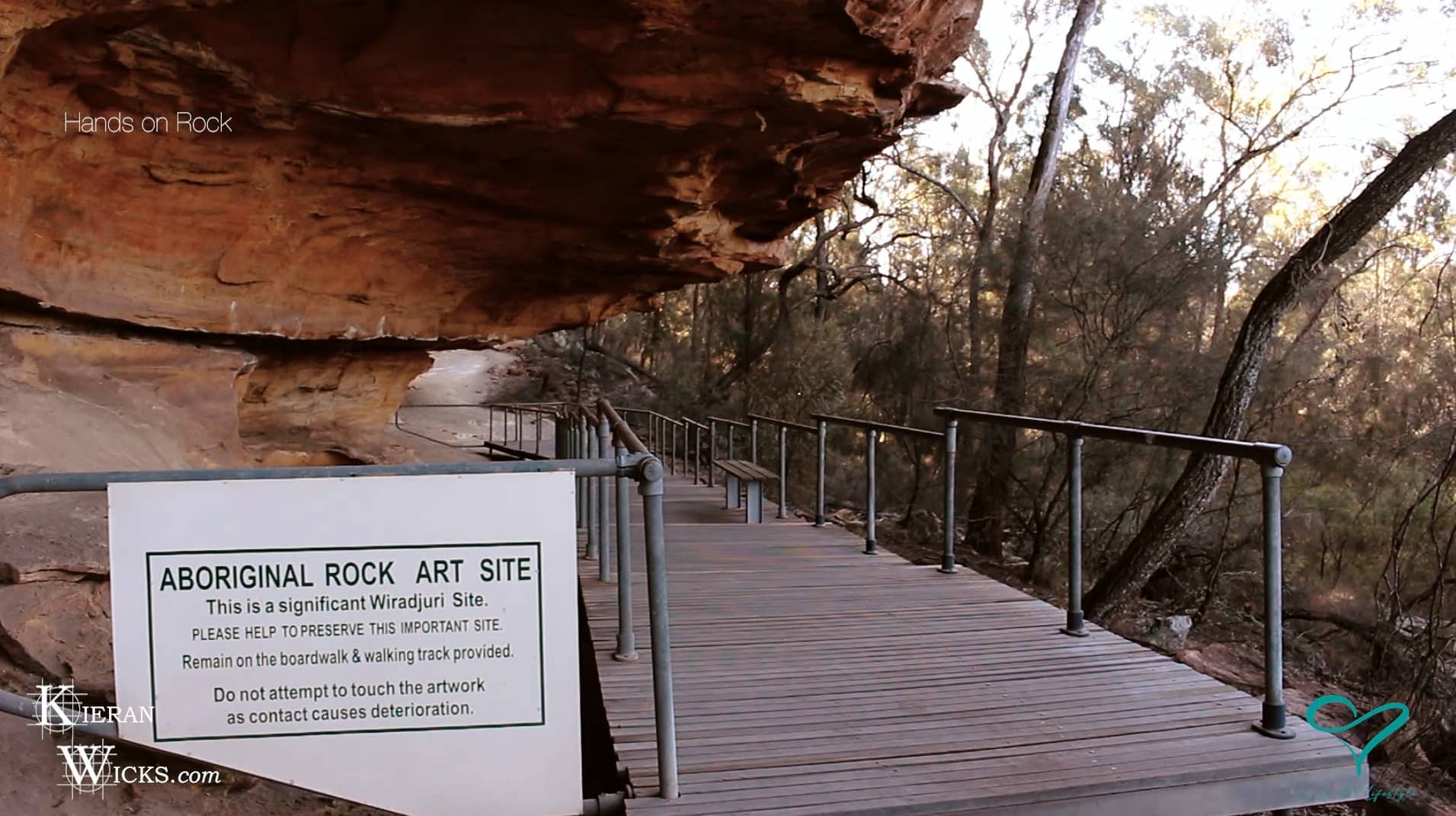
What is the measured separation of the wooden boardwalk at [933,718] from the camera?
3.05 m

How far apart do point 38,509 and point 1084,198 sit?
1325 cm

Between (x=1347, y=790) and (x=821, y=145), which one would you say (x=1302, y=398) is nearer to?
(x=821, y=145)

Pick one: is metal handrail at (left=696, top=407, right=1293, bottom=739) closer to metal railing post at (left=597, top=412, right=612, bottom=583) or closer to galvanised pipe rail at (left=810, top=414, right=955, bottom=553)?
galvanised pipe rail at (left=810, top=414, right=955, bottom=553)

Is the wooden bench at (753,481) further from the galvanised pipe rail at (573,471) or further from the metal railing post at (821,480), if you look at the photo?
the galvanised pipe rail at (573,471)

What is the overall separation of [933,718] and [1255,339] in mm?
7306

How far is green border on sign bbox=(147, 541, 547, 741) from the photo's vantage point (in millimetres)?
2303

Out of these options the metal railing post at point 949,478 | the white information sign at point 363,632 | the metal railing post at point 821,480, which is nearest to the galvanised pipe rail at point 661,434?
the metal railing post at point 821,480

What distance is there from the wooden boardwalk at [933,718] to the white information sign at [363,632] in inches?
26.6

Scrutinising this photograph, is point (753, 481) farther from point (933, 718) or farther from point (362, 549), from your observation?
point (362, 549)

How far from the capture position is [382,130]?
21.2 feet

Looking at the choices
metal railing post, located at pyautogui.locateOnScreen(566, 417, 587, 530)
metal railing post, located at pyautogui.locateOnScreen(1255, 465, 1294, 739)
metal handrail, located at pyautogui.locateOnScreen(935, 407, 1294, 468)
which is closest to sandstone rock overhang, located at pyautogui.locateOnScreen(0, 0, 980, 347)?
metal railing post, located at pyautogui.locateOnScreen(566, 417, 587, 530)

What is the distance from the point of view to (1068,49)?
15.3 meters

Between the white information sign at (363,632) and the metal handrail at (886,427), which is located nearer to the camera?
the white information sign at (363,632)

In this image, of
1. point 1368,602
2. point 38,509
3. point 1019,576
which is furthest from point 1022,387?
point 38,509
